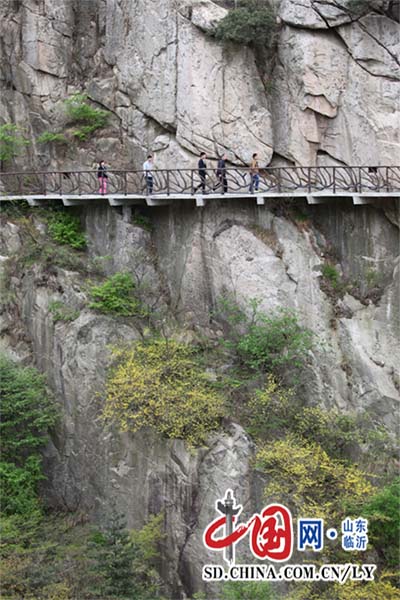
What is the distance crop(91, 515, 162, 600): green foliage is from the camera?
17484mm

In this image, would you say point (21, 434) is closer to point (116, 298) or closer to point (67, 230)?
point (116, 298)

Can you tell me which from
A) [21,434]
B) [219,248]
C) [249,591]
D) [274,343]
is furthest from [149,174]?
[249,591]

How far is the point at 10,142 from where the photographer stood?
83.3 feet

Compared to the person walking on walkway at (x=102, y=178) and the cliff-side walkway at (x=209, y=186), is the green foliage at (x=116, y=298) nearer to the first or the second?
the cliff-side walkway at (x=209, y=186)

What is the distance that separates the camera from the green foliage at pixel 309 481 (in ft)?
60.8

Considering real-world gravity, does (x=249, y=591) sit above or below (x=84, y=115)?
below

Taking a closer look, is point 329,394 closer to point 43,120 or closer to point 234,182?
point 234,182

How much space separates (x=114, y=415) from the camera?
20328 mm

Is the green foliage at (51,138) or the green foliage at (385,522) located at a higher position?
the green foliage at (51,138)

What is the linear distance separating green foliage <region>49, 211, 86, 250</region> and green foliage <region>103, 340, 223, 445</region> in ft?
13.0

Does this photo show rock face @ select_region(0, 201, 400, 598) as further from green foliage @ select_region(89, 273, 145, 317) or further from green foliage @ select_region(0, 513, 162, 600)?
green foliage @ select_region(0, 513, 162, 600)

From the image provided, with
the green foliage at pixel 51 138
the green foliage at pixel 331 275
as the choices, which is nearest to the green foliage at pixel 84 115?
the green foliage at pixel 51 138

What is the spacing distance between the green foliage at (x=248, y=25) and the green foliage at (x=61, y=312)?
7882mm

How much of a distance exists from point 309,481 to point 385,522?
5.78 feet
